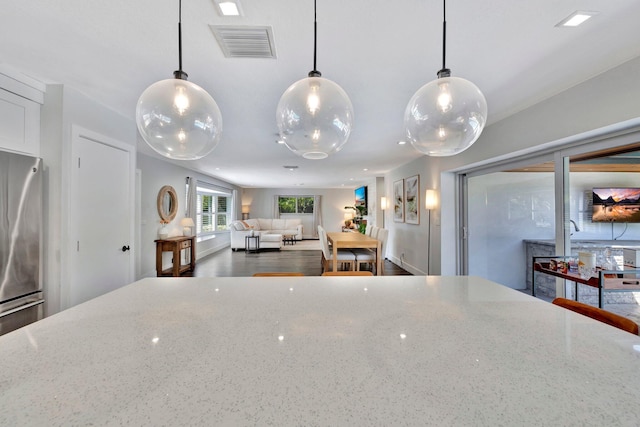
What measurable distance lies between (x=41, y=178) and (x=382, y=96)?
9.48 feet

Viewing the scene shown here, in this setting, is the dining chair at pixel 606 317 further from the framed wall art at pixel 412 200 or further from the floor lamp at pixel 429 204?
the framed wall art at pixel 412 200

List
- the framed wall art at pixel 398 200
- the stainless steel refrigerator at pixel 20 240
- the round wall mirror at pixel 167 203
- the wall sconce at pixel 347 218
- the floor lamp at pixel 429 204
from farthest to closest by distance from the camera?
1. the wall sconce at pixel 347 218
2. the framed wall art at pixel 398 200
3. the round wall mirror at pixel 167 203
4. the floor lamp at pixel 429 204
5. the stainless steel refrigerator at pixel 20 240

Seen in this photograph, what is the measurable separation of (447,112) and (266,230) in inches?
385

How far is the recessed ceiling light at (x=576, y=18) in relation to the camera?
1.41 m

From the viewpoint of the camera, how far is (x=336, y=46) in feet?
5.65

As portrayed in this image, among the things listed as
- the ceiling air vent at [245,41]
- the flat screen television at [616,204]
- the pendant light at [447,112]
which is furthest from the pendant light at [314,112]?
the flat screen television at [616,204]

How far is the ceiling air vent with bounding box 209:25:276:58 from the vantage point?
5.09ft

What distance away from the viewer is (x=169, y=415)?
52 cm

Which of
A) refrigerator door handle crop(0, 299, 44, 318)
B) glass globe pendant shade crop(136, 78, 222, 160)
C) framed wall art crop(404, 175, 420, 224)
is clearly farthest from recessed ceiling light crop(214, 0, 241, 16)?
framed wall art crop(404, 175, 420, 224)

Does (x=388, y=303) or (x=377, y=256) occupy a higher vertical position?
(x=388, y=303)

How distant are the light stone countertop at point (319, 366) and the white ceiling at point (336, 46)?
1479mm

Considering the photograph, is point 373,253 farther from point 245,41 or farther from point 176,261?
point 245,41

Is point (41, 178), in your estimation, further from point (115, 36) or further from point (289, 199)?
point (289, 199)

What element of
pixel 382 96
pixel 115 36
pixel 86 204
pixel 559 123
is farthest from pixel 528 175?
pixel 86 204
